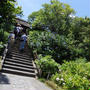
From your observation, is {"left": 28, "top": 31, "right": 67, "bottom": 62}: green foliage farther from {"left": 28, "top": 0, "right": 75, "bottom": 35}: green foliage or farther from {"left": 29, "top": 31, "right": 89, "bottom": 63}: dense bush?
{"left": 28, "top": 0, "right": 75, "bottom": 35}: green foliage

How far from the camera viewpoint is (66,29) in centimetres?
1719

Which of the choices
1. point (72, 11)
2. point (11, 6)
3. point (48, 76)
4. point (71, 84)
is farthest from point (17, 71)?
point (72, 11)

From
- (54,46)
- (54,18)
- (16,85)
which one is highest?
(54,18)

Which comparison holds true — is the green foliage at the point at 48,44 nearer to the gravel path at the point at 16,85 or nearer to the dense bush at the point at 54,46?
the dense bush at the point at 54,46

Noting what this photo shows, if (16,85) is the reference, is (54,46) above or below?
above

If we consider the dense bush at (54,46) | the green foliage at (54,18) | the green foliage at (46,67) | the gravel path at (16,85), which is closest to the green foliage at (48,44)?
the dense bush at (54,46)

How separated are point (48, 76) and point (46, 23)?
10.9 meters

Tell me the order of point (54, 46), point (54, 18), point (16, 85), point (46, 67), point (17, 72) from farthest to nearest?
point (54, 18) < point (54, 46) < point (46, 67) < point (17, 72) < point (16, 85)

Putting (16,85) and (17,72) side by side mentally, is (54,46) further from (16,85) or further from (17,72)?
(16,85)

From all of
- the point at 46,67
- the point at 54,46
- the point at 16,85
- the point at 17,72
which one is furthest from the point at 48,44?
the point at 16,85

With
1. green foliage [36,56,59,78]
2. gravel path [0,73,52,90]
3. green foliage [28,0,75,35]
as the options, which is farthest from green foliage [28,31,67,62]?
gravel path [0,73,52,90]

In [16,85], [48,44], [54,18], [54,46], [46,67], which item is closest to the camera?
[16,85]

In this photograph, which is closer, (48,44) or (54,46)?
(48,44)

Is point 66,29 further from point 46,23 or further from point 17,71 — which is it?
point 17,71
